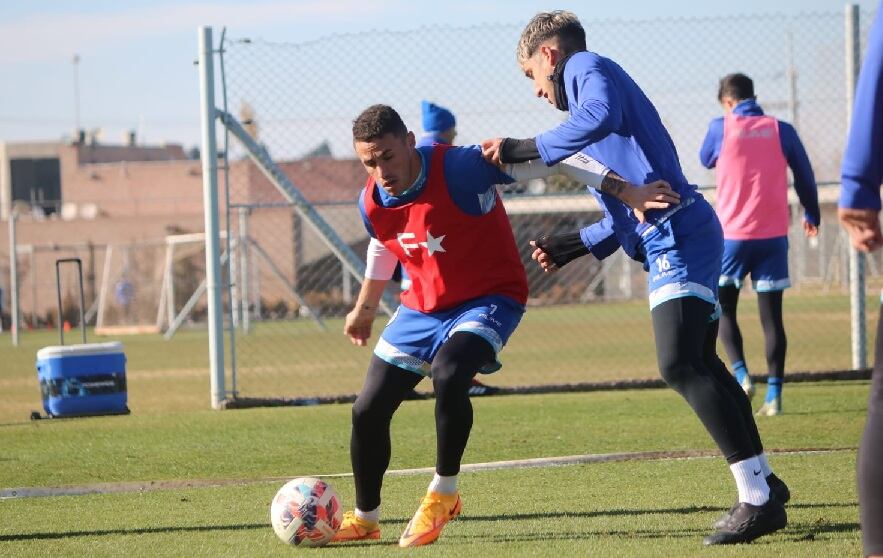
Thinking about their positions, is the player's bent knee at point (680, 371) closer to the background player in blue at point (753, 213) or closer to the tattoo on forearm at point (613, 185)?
the tattoo on forearm at point (613, 185)

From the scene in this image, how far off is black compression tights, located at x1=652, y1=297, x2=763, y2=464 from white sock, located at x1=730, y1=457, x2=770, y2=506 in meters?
0.03

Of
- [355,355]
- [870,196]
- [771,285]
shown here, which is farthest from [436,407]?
[355,355]

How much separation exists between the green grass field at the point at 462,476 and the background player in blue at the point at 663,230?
0.24m

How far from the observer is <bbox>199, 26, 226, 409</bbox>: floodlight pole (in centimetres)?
1185

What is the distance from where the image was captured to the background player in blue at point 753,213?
9836mm

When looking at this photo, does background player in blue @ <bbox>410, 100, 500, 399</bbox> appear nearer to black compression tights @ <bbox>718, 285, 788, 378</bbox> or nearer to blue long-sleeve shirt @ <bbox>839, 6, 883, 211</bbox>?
black compression tights @ <bbox>718, 285, 788, 378</bbox>

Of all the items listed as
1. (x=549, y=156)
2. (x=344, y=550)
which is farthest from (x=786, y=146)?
(x=344, y=550)

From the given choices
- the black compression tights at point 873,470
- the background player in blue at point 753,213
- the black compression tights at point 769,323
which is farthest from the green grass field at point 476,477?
the black compression tights at point 873,470

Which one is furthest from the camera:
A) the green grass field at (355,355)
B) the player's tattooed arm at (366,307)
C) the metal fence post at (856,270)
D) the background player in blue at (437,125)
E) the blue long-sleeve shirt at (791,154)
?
the green grass field at (355,355)

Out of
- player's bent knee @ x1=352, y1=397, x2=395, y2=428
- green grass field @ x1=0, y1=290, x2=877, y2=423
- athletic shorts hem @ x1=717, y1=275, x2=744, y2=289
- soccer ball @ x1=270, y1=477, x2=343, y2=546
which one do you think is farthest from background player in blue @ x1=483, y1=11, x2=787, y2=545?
green grass field @ x1=0, y1=290, x2=877, y2=423

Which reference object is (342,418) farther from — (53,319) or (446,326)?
(53,319)

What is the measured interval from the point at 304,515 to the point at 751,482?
5.84 feet

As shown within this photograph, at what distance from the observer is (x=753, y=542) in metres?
5.30

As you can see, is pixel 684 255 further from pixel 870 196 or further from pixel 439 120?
pixel 439 120
